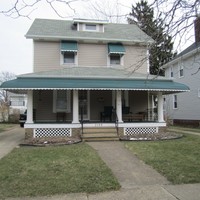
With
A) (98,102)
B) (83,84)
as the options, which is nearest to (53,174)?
(83,84)

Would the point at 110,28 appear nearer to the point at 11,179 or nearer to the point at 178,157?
the point at 178,157

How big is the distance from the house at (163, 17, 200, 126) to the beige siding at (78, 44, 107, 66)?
6.53 metres

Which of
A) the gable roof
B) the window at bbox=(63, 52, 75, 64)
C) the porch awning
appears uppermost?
the gable roof

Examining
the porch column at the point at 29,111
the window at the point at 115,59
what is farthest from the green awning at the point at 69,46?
the porch column at the point at 29,111

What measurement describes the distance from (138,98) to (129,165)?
10.7 meters

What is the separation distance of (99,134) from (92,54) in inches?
260

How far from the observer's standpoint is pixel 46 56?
61.2 feet

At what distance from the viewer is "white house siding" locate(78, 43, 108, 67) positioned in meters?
19.1

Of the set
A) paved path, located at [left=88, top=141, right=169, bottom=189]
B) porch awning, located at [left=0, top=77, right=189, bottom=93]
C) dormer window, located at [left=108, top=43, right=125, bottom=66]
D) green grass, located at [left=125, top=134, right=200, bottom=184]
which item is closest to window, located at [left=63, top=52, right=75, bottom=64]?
dormer window, located at [left=108, top=43, right=125, bottom=66]

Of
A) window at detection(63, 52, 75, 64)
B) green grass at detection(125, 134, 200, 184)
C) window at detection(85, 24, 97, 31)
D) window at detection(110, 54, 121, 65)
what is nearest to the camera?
green grass at detection(125, 134, 200, 184)

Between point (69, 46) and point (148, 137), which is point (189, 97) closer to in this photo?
point (148, 137)

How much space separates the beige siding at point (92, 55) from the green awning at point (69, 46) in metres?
0.54

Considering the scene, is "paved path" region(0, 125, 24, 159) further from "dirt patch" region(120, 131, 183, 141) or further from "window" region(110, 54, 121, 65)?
"window" region(110, 54, 121, 65)

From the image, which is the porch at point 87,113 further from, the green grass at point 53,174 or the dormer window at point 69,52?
the green grass at point 53,174
